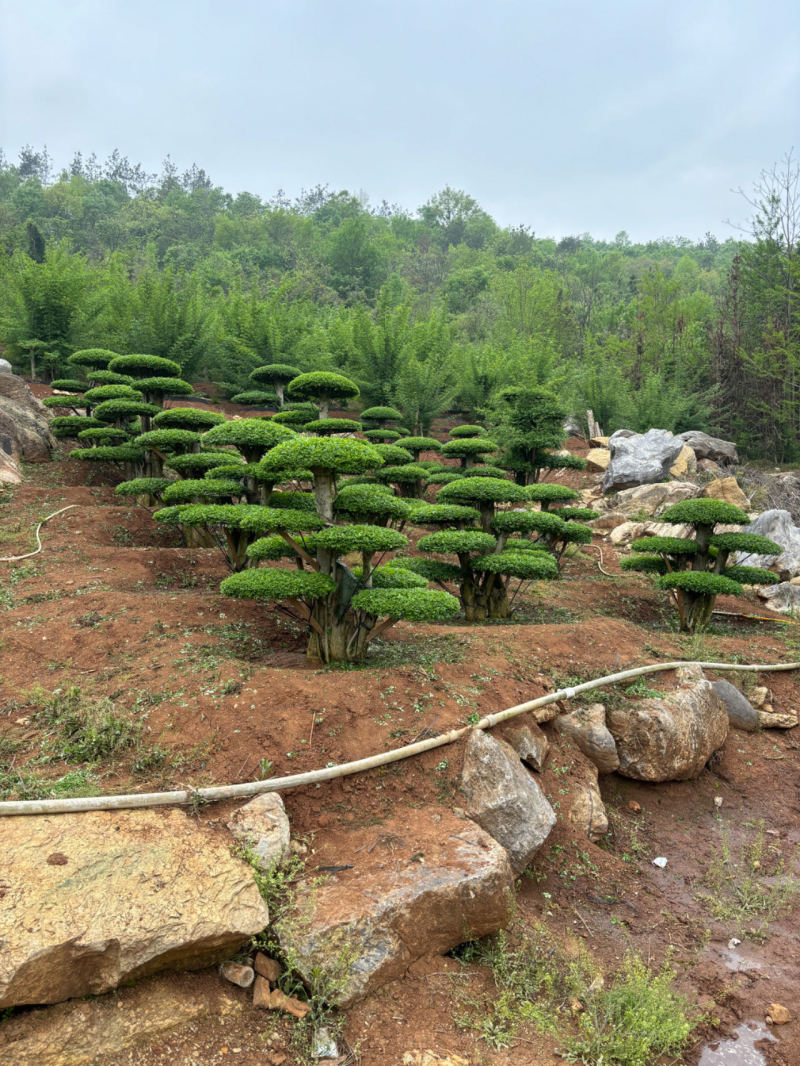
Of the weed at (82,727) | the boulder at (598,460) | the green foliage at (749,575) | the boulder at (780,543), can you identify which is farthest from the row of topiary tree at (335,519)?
the boulder at (598,460)

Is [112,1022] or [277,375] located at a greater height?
[277,375]

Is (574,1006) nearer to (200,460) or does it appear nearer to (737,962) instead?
(737,962)

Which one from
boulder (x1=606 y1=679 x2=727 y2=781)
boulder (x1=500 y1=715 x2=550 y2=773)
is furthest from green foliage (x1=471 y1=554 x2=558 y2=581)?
boulder (x1=500 y1=715 x2=550 y2=773)

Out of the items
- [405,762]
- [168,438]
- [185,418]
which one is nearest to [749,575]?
Answer: [405,762]

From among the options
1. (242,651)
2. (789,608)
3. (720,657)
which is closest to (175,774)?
(242,651)

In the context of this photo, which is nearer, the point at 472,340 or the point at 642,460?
the point at 642,460

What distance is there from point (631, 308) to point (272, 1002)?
29.7 m

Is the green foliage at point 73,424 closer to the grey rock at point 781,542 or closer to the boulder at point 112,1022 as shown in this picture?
the boulder at point 112,1022

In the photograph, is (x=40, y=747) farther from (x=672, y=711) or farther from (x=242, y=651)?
(x=672, y=711)

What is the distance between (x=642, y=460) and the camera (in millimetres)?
14133

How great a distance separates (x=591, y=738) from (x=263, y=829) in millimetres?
2985

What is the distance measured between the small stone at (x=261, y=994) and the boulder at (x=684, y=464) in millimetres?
14096

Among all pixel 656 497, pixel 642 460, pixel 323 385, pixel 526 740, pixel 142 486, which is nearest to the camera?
pixel 526 740

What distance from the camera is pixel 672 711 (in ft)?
17.3
